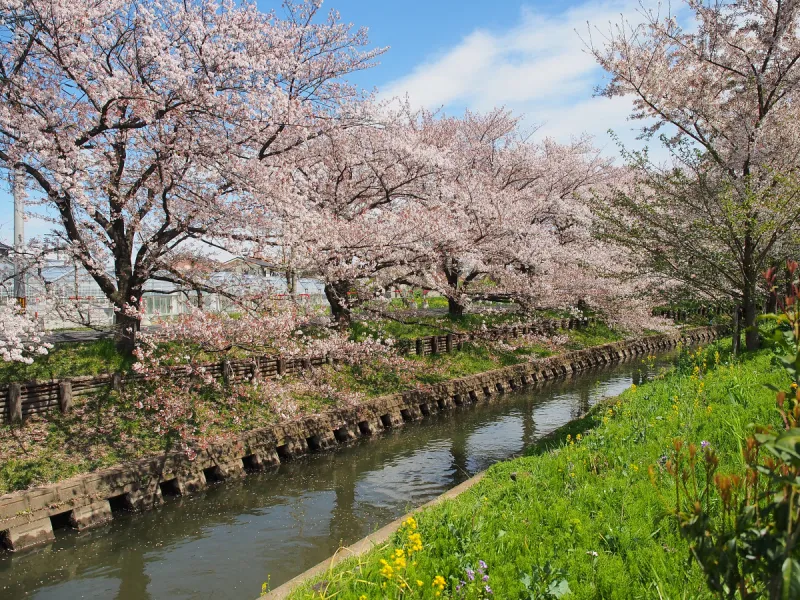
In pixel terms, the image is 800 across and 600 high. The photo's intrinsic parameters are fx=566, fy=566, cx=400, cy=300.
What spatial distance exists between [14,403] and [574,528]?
1015 centimetres

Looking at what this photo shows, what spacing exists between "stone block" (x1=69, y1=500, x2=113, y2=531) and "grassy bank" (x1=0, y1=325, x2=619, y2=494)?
0.71 m

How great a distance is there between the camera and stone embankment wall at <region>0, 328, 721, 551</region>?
28.7 feet

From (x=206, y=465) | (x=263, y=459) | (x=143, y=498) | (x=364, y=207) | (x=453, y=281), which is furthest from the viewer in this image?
(x=453, y=281)

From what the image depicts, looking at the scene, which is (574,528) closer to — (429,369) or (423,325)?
(429,369)

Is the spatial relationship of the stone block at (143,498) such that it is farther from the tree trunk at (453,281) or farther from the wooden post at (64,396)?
the tree trunk at (453,281)

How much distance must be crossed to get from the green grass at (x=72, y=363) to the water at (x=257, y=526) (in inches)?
155

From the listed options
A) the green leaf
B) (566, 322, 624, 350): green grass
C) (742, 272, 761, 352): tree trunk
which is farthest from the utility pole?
(566, 322, 624, 350): green grass

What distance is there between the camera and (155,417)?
11.7 m

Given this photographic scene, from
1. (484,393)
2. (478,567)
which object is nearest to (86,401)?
(478,567)

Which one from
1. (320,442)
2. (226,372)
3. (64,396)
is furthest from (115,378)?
(320,442)

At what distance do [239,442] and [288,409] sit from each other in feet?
5.58

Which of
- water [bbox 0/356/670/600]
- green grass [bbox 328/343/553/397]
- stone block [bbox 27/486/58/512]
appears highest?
green grass [bbox 328/343/553/397]

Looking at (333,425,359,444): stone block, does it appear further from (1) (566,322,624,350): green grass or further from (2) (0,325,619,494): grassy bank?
(1) (566,322,624,350): green grass

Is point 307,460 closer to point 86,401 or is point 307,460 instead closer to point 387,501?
point 387,501
